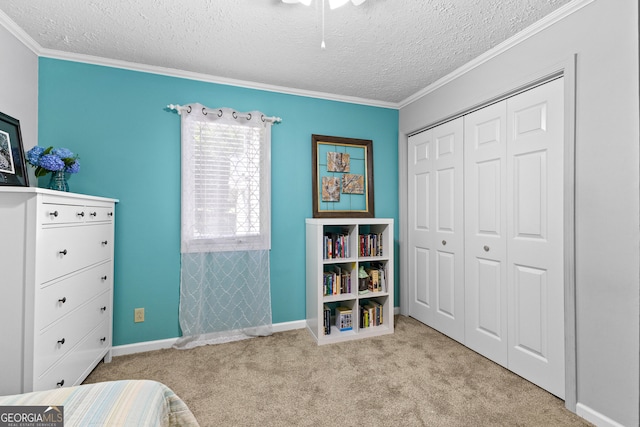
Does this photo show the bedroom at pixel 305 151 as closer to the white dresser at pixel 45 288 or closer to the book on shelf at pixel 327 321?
the book on shelf at pixel 327 321

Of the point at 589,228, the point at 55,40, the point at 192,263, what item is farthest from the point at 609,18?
the point at 55,40

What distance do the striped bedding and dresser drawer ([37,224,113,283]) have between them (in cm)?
75

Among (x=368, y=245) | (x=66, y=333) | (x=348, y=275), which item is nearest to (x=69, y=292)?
(x=66, y=333)

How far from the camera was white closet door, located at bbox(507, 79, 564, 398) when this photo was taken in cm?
183

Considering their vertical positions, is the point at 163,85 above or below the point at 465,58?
below

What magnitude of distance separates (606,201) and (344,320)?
2101 mm

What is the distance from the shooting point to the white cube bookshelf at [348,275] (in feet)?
8.66

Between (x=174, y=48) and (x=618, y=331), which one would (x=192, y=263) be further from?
(x=618, y=331)

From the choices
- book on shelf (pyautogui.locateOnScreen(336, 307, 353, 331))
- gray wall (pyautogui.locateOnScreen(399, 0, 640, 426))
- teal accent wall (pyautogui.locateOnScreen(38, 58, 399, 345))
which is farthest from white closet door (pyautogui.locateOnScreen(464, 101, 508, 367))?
teal accent wall (pyautogui.locateOnScreen(38, 58, 399, 345))

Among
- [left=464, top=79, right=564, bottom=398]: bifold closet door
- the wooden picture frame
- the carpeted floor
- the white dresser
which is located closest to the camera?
the white dresser

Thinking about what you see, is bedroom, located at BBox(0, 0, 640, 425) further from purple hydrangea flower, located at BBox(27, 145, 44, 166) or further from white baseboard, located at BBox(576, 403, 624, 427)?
purple hydrangea flower, located at BBox(27, 145, 44, 166)

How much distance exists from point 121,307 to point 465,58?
3.51 metres

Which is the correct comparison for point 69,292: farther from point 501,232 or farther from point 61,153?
point 501,232

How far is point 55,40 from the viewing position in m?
2.08
